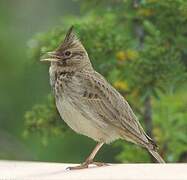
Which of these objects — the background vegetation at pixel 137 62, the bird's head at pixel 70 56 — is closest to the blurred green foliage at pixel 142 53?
the background vegetation at pixel 137 62

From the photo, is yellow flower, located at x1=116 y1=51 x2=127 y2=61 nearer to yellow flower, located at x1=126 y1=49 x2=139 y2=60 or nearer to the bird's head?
yellow flower, located at x1=126 y1=49 x2=139 y2=60

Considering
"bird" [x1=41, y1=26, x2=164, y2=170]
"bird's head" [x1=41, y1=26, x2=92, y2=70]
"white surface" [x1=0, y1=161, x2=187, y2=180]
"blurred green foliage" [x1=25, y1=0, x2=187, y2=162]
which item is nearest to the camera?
"white surface" [x1=0, y1=161, x2=187, y2=180]

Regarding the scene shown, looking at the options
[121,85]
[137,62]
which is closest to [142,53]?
[137,62]

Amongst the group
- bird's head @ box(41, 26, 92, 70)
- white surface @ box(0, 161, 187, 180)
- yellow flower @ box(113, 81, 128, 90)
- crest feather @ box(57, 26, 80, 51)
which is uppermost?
crest feather @ box(57, 26, 80, 51)

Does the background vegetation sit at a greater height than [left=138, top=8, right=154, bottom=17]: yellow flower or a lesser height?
lesser

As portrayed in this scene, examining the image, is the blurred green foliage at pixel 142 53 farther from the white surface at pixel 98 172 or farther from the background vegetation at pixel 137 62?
the white surface at pixel 98 172

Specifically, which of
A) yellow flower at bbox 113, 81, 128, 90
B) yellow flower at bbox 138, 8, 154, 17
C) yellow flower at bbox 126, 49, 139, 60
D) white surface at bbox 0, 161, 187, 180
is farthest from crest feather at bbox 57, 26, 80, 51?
yellow flower at bbox 138, 8, 154, 17

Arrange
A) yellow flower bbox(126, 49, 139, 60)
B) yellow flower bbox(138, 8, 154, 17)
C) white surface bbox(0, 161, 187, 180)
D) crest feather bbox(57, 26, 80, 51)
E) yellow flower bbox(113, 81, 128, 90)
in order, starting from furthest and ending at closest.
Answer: yellow flower bbox(138, 8, 154, 17)
yellow flower bbox(113, 81, 128, 90)
yellow flower bbox(126, 49, 139, 60)
crest feather bbox(57, 26, 80, 51)
white surface bbox(0, 161, 187, 180)

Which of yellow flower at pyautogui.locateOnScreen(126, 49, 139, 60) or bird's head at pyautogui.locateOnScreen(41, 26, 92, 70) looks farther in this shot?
yellow flower at pyautogui.locateOnScreen(126, 49, 139, 60)

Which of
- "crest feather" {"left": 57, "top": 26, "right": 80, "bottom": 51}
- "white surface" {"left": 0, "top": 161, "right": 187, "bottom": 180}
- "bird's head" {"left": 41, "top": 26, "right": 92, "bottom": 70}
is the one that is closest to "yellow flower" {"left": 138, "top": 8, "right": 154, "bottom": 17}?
A: "bird's head" {"left": 41, "top": 26, "right": 92, "bottom": 70}
